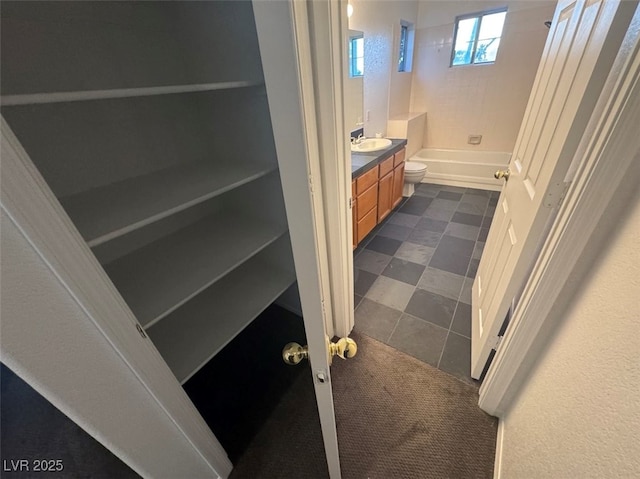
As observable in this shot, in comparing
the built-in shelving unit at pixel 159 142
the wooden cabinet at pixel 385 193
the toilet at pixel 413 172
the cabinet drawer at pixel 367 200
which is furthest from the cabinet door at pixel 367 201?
the toilet at pixel 413 172

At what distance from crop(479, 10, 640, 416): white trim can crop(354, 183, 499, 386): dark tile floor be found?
26.0 inches

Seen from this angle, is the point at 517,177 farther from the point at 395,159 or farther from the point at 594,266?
the point at 395,159

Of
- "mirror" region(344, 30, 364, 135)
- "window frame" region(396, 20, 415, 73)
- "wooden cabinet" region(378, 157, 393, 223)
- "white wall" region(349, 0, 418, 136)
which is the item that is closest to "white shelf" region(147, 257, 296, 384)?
"wooden cabinet" region(378, 157, 393, 223)

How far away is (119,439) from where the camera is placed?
73 centimetres

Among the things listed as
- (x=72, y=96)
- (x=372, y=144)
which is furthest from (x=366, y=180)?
(x=72, y=96)

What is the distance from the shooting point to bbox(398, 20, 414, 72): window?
3.44 m

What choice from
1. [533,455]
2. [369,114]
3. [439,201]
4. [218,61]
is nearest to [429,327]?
[533,455]

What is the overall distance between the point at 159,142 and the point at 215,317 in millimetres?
842

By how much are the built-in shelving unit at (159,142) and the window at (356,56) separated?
1.73 metres

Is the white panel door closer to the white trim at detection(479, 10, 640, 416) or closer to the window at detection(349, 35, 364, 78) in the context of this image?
the white trim at detection(479, 10, 640, 416)

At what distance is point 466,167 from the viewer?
3.68 metres

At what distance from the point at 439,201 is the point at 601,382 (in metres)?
3.04

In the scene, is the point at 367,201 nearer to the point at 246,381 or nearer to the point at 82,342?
the point at 246,381

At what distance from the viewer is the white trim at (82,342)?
0.45 meters
